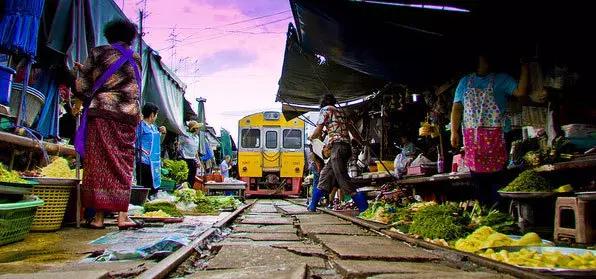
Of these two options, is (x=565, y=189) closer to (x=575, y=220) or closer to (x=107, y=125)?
(x=575, y=220)

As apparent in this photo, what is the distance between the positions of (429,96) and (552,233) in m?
4.43

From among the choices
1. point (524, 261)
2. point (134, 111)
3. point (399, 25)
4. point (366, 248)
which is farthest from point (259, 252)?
point (399, 25)

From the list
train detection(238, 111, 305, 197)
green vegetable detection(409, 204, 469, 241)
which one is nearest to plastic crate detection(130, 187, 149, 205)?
green vegetable detection(409, 204, 469, 241)

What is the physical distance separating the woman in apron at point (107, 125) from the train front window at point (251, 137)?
51.3 feet

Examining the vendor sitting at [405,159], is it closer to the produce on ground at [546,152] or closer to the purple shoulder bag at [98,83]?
the produce on ground at [546,152]

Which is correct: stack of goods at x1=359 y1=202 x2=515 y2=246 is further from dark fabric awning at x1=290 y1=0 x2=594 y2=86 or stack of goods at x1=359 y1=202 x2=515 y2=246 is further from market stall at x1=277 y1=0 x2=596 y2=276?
dark fabric awning at x1=290 y1=0 x2=594 y2=86

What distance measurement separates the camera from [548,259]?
2.62 metres

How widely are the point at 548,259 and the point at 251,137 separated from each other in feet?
60.0

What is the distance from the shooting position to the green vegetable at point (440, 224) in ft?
13.3

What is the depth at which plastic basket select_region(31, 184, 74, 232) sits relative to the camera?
416 centimetres

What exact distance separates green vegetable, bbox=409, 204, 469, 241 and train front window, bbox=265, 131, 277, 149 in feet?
52.3

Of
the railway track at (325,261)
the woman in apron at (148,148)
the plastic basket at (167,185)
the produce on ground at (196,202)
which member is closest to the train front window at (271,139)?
the plastic basket at (167,185)

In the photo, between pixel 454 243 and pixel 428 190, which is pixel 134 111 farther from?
pixel 428 190

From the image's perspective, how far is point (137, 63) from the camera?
15.9ft
